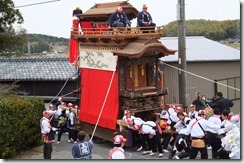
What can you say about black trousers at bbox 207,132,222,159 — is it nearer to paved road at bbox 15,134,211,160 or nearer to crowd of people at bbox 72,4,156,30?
paved road at bbox 15,134,211,160

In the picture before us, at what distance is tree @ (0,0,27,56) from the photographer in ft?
46.9

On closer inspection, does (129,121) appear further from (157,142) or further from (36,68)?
(36,68)

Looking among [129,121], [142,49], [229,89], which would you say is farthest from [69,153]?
[229,89]

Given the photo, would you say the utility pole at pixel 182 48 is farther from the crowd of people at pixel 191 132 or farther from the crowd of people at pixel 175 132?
the crowd of people at pixel 191 132

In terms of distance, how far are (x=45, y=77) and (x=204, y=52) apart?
6.61 m

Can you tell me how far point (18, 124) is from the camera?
10914 mm

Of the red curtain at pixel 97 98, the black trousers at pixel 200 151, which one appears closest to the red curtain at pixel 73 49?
the red curtain at pixel 97 98

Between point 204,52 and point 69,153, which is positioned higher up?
point 204,52

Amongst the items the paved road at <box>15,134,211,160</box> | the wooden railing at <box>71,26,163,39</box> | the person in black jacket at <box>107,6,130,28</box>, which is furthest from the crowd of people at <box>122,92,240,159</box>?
the person in black jacket at <box>107,6,130,28</box>

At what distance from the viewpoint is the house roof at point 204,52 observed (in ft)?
49.7

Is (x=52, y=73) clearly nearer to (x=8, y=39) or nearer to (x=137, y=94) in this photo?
(x=8, y=39)

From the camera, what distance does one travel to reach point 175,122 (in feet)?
37.9

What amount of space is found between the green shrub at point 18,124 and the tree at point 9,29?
3730 millimetres

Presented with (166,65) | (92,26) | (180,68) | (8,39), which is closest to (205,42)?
(166,65)
